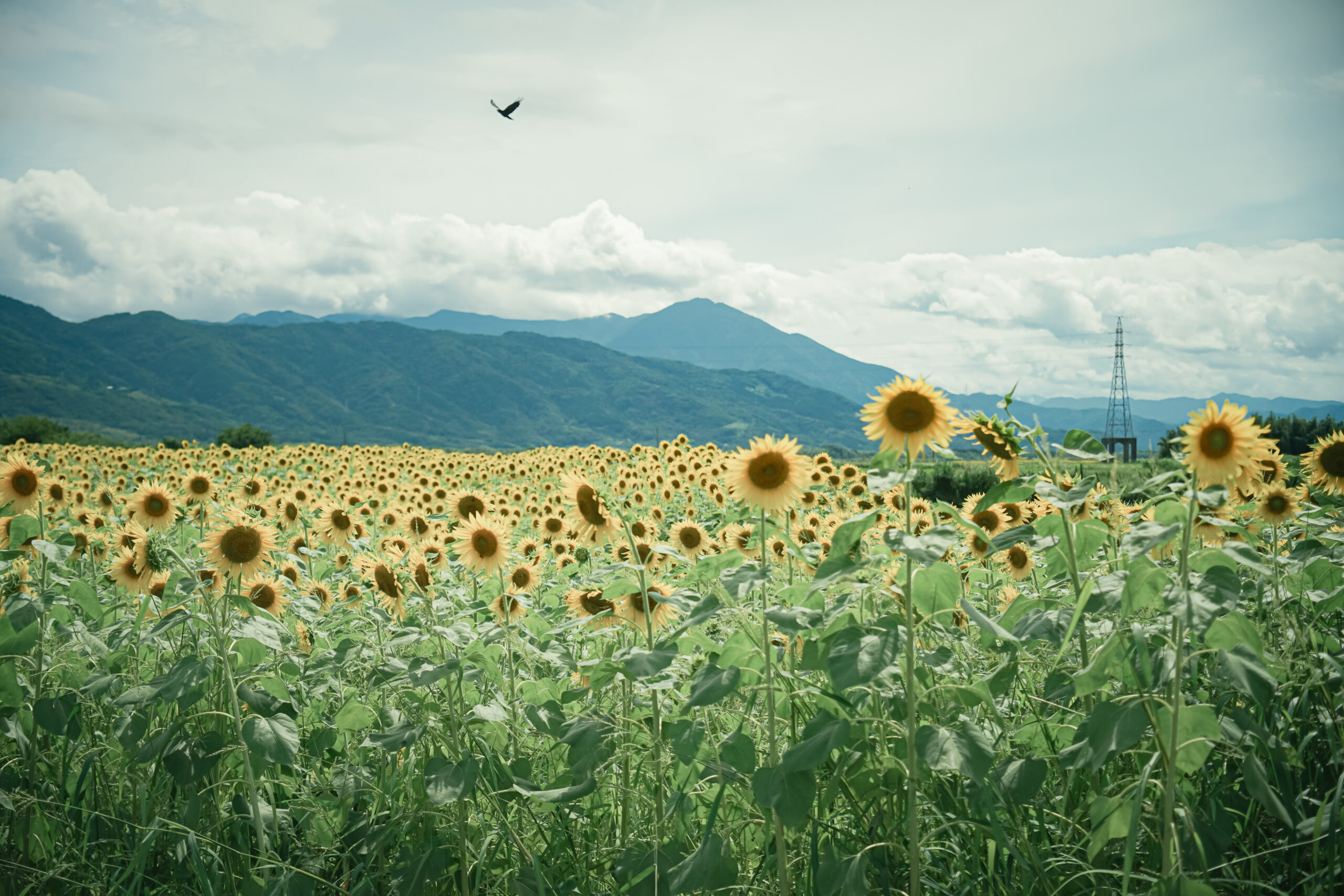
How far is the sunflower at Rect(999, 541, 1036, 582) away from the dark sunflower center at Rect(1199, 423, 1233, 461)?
273cm

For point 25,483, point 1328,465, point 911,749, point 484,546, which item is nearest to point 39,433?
point 25,483

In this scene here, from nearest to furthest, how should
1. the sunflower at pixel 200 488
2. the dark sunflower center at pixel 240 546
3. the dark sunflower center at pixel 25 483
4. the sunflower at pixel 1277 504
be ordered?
1. the dark sunflower center at pixel 240 546
2. the sunflower at pixel 1277 504
3. the dark sunflower center at pixel 25 483
4. the sunflower at pixel 200 488

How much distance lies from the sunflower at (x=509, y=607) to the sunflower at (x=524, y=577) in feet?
2.31

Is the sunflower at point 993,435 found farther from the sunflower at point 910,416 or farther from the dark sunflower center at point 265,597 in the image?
the dark sunflower center at point 265,597

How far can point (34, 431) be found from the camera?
38938 mm

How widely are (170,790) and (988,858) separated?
3755 mm

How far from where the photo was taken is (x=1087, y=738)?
2396 millimetres

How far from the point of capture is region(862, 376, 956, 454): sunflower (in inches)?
110

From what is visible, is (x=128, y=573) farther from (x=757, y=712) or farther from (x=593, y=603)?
(x=757, y=712)

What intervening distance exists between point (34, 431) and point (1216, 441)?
4965 cm

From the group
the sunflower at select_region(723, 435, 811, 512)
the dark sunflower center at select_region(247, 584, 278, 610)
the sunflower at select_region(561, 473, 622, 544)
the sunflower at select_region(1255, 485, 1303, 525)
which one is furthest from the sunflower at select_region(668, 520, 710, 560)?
the sunflower at select_region(1255, 485, 1303, 525)

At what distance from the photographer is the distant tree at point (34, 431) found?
121 feet

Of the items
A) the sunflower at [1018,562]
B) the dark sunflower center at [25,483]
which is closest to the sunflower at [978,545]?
the sunflower at [1018,562]

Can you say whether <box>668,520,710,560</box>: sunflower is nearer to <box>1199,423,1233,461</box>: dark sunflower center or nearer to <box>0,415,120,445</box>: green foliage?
<box>1199,423,1233,461</box>: dark sunflower center
